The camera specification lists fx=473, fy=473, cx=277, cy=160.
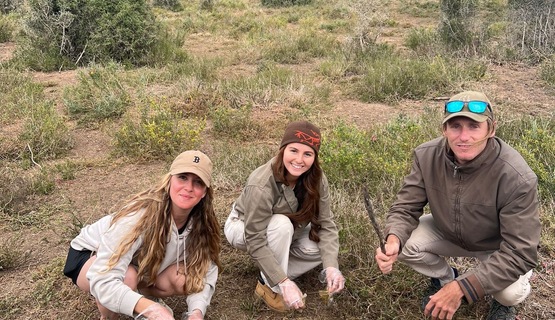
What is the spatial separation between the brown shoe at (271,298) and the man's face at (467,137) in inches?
52.3

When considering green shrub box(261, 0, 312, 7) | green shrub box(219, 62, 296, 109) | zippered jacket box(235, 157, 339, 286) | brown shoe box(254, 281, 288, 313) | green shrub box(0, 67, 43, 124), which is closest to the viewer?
zippered jacket box(235, 157, 339, 286)

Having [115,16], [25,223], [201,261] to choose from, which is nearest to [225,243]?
[201,261]

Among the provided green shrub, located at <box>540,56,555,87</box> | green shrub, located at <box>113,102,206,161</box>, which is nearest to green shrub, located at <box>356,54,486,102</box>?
green shrub, located at <box>540,56,555,87</box>

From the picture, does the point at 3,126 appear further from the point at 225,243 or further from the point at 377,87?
the point at 377,87

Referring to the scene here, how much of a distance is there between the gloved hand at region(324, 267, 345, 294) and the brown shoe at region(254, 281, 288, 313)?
33 centimetres

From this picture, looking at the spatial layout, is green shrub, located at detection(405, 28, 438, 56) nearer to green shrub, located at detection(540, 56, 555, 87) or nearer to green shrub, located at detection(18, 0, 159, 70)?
green shrub, located at detection(540, 56, 555, 87)

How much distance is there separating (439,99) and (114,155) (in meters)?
4.33

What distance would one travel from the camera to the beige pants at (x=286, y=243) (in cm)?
279

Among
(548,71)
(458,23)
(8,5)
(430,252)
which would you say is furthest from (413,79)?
(8,5)

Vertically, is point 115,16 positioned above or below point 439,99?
above

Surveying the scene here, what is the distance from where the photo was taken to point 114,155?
16.7 feet

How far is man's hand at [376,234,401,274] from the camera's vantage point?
8.28ft

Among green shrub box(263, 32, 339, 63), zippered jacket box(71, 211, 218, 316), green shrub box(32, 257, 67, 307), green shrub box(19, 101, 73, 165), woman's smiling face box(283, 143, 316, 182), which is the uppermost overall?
woman's smiling face box(283, 143, 316, 182)

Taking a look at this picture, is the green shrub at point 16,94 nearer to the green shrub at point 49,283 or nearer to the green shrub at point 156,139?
the green shrub at point 156,139
